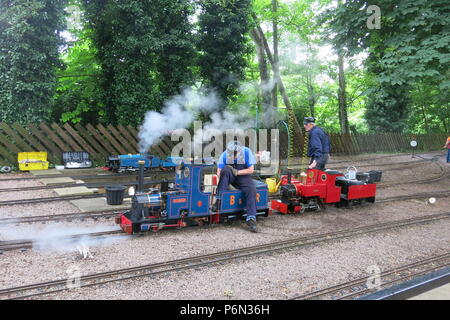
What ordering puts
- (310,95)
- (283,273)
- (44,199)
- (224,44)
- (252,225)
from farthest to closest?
(310,95)
(224,44)
(44,199)
(252,225)
(283,273)

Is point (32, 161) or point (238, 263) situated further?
point (32, 161)

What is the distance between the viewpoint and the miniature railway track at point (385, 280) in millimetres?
4777

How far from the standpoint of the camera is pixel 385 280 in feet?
17.5

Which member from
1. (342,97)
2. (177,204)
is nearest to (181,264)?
(177,204)

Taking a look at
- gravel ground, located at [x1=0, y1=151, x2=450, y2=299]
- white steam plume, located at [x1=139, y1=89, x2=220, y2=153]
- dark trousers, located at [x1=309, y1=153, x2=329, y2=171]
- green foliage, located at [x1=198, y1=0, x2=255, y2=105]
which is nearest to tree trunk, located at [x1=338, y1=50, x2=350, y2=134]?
green foliage, located at [x1=198, y1=0, x2=255, y2=105]

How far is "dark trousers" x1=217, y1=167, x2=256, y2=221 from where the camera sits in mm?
7672

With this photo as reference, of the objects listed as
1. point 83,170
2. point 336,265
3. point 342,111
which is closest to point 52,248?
point 336,265

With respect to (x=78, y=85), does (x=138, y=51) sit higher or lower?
higher

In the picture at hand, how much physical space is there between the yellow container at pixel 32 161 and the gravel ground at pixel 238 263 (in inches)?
248

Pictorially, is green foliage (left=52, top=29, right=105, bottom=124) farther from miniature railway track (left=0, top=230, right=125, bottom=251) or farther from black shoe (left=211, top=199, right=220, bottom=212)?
black shoe (left=211, top=199, right=220, bottom=212)

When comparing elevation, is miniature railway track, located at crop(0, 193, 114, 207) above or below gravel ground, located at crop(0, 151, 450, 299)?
above

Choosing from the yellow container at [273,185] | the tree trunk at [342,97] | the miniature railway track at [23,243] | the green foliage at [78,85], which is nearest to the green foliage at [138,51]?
the green foliage at [78,85]

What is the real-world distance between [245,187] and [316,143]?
2.63m

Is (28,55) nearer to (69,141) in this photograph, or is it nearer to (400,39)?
(69,141)
